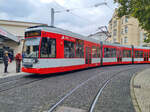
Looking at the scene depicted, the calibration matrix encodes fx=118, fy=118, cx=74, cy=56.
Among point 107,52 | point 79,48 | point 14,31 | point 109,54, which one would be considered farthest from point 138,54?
point 14,31

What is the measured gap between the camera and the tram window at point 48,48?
7374 mm

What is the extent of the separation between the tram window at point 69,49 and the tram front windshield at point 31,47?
7.30 ft

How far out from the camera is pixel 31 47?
24.7 feet

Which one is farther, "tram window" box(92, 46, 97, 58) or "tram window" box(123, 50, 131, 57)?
"tram window" box(123, 50, 131, 57)

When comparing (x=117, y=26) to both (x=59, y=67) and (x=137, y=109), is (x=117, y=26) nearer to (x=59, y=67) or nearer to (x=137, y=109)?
(x=59, y=67)

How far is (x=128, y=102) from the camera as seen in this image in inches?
160

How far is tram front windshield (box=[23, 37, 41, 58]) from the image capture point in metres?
7.32

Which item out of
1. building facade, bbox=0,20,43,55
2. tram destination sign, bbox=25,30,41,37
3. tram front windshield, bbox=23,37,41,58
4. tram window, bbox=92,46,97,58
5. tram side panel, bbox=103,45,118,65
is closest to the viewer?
tram front windshield, bbox=23,37,41,58

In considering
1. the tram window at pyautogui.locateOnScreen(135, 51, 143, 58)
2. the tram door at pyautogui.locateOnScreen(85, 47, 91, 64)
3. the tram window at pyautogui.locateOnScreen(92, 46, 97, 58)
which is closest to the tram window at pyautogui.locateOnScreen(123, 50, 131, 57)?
the tram window at pyautogui.locateOnScreen(135, 51, 143, 58)

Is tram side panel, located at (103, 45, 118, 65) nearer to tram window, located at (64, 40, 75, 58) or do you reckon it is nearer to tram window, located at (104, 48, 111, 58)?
tram window, located at (104, 48, 111, 58)

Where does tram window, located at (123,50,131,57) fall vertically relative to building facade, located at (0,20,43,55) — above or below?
below

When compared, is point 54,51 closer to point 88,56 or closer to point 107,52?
point 88,56

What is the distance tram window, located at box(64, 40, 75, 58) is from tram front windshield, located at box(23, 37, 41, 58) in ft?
7.30

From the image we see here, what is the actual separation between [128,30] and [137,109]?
127 ft
